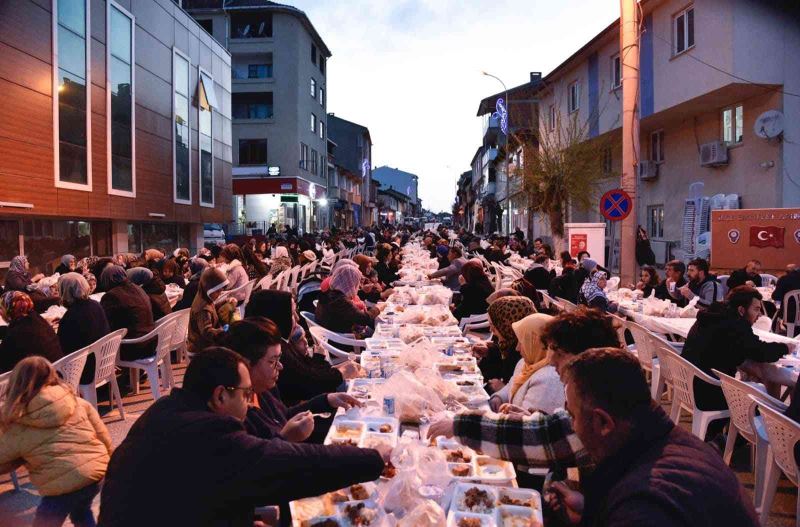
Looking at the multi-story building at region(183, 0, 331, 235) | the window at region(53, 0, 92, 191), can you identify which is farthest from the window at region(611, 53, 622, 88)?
the multi-story building at region(183, 0, 331, 235)

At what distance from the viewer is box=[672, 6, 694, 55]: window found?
57.1ft

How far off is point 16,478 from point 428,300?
654cm

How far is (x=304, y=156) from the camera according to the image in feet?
148

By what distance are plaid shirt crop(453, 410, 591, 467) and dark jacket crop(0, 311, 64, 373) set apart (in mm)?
4249

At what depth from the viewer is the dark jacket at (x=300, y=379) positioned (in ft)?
16.3

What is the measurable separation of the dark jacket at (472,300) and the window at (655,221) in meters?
14.8

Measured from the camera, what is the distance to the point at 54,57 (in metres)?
14.1

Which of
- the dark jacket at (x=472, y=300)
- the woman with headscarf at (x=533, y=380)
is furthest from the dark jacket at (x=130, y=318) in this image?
the woman with headscarf at (x=533, y=380)

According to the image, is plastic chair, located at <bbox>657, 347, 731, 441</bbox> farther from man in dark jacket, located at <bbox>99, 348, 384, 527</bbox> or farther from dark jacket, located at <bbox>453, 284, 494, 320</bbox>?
man in dark jacket, located at <bbox>99, 348, 384, 527</bbox>

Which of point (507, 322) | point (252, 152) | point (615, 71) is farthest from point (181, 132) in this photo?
point (252, 152)

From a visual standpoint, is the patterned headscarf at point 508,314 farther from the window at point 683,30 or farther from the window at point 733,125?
the window at point 683,30

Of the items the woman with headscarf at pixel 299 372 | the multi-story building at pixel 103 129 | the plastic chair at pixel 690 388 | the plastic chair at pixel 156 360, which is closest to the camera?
the woman with headscarf at pixel 299 372

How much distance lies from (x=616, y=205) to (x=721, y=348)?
203 inches

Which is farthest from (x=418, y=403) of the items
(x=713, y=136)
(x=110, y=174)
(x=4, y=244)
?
(x=713, y=136)
